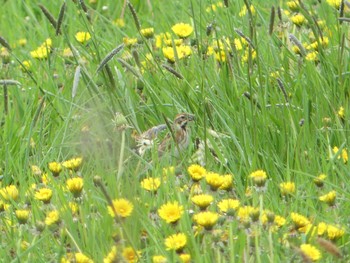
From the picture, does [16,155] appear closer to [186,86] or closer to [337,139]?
[186,86]

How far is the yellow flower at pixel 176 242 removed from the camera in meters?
2.58

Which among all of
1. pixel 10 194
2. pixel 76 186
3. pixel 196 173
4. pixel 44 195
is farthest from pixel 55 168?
pixel 196 173

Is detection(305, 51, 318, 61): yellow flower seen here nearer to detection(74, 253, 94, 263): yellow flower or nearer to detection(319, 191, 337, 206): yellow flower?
detection(319, 191, 337, 206): yellow flower

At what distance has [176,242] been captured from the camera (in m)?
2.58

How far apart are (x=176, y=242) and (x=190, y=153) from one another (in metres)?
1.12


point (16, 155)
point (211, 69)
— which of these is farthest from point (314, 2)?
point (16, 155)

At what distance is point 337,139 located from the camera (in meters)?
3.65

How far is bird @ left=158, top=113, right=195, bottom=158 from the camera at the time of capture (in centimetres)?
369

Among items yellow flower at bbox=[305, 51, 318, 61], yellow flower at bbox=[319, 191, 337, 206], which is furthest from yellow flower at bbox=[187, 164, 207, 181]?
yellow flower at bbox=[305, 51, 318, 61]

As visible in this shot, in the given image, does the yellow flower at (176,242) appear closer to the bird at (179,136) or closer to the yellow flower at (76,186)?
the yellow flower at (76,186)

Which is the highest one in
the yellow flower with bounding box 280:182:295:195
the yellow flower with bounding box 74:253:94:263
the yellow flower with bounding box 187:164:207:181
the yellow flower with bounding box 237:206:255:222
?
the yellow flower with bounding box 237:206:255:222

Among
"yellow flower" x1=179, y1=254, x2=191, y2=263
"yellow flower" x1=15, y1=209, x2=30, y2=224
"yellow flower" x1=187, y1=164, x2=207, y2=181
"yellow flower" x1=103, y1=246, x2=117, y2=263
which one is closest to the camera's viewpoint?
"yellow flower" x1=103, y1=246, x2=117, y2=263

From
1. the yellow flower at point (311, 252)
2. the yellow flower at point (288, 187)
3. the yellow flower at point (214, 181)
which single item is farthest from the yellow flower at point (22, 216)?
the yellow flower at point (311, 252)

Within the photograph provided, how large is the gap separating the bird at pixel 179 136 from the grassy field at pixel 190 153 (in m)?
0.03
